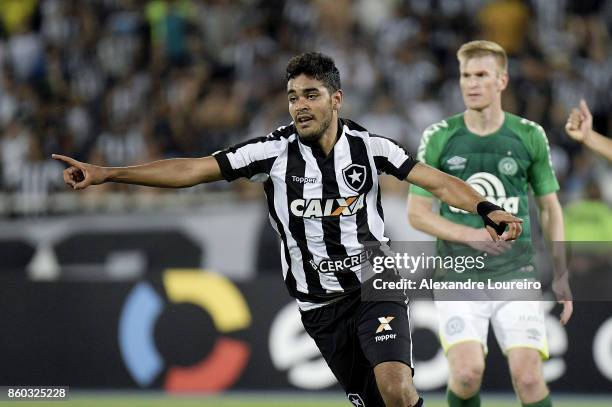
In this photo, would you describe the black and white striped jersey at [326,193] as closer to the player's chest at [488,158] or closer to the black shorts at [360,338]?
the black shorts at [360,338]

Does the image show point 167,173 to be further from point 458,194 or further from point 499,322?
point 499,322

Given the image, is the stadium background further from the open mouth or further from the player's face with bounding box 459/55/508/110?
the open mouth

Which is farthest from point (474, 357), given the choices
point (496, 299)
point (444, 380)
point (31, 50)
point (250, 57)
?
point (31, 50)

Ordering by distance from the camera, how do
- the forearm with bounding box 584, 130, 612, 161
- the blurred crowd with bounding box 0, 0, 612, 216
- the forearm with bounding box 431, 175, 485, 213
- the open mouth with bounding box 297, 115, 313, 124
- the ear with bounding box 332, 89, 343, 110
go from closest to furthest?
the forearm with bounding box 431, 175, 485, 213, the open mouth with bounding box 297, 115, 313, 124, the ear with bounding box 332, 89, 343, 110, the forearm with bounding box 584, 130, 612, 161, the blurred crowd with bounding box 0, 0, 612, 216

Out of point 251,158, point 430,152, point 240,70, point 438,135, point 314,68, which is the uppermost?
point 240,70

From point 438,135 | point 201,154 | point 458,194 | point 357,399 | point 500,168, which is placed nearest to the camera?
point 458,194

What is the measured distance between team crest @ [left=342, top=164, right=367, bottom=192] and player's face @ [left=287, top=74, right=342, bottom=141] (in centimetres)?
28

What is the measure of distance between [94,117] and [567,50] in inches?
242

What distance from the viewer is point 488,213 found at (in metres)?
5.82

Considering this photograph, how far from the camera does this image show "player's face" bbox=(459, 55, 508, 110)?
7133 millimetres

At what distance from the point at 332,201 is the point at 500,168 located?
1.36 metres

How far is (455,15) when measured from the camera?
47.7 ft

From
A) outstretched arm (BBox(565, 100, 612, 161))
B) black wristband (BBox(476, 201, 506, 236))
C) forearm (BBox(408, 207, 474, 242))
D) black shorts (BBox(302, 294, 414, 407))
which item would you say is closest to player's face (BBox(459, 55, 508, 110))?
outstretched arm (BBox(565, 100, 612, 161))

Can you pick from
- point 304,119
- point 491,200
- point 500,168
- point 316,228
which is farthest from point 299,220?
point 500,168
